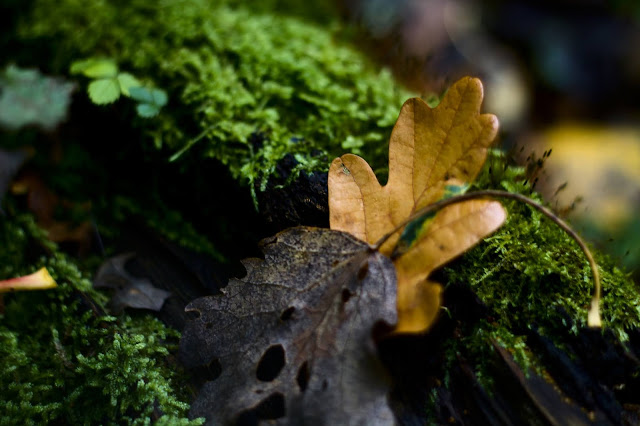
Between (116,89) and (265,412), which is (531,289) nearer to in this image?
(265,412)

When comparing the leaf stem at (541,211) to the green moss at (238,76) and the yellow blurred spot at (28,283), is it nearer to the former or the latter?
the green moss at (238,76)

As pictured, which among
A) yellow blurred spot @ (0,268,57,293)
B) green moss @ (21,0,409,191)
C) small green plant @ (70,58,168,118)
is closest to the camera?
yellow blurred spot @ (0,268,57,293)

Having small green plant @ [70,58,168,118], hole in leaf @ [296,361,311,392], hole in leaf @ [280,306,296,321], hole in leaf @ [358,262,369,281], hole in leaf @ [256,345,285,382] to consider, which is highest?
hole in leaf @ [358,262,369,281]

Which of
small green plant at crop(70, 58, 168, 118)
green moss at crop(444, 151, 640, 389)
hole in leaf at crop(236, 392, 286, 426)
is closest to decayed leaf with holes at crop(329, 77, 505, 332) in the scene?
green moss at crop(444, 151, 640, 389)

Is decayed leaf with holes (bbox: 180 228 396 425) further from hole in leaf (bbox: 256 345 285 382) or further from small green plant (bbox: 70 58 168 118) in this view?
small green plant (bbox: 70 58 168 118)

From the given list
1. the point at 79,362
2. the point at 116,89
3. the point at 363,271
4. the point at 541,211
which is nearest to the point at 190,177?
the point at 116,89

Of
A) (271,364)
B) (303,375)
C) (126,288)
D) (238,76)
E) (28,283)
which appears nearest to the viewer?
(303,375)

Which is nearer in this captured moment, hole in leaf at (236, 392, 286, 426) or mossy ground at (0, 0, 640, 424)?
hole in leaf at (236, 392, 286, 426)
